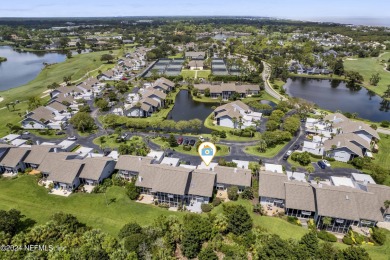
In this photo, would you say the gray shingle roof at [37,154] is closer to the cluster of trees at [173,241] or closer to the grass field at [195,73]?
the cluster of trees at [173,241]

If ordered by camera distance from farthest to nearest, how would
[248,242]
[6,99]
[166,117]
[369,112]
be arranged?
[6,99], [369,112], [166,117], [248,242]

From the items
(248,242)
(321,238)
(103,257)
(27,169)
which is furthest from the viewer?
(27,169)

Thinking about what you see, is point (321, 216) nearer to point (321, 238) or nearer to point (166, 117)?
point (321, 238)

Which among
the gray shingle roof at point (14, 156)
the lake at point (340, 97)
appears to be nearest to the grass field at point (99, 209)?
the gray shingle roof at point (14, 156)

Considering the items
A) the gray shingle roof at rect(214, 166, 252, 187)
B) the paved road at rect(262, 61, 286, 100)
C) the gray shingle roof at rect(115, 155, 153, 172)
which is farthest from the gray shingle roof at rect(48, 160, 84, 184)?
the paved road at rect(262, 61, 286, 100)

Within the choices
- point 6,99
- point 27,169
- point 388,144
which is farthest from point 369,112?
point 6,99

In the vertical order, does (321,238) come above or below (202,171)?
below
